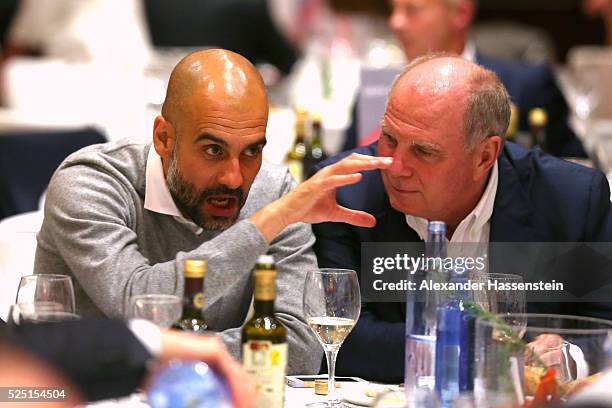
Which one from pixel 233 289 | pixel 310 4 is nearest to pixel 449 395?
pixel 233 289

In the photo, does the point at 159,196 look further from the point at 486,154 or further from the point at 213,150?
the point at 486,154

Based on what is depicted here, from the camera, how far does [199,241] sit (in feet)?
7.93

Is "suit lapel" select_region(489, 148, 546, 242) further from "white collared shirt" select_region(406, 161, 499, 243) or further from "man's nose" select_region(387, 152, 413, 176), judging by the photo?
"man's nose" select_region(387, 152, 413, 176)

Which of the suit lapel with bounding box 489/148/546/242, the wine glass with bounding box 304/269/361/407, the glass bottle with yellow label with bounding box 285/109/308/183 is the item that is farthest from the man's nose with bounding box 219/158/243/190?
the glass bottle with yellow label with bounding box 285/109/308/183

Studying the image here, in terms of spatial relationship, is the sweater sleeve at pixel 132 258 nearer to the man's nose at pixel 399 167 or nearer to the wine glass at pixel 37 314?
the man's nose at pixel 399 167

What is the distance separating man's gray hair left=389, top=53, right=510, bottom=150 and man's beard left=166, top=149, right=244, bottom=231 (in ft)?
1.83

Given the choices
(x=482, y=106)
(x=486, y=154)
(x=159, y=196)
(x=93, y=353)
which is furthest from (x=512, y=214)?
(x=93, y=353)

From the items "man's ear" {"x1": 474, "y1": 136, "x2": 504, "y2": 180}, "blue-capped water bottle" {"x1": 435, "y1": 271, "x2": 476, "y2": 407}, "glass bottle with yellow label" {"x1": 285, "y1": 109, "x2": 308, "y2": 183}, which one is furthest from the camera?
"glass bottle with yellow label" {"x1": 285, "y1": 109, "x2": 308, "y2": 183}

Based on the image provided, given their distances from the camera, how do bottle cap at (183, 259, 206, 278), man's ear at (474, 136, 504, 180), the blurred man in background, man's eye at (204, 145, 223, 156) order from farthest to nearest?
1. the blurred man in background
2. man's ear at (474, 136, 504, 180)
3. man's eye at (204, 145, 223, 156)
4. bottle cap at (183, 259, 206, 278)

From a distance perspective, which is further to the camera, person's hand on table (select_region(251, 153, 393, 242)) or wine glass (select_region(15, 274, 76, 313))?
person's hand on table (select_region(251, 153, 393, 242))

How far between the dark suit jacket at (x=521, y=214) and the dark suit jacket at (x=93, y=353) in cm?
104

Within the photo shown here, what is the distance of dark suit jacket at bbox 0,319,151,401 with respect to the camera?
1.46 m

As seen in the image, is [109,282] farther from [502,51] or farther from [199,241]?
[502,51]

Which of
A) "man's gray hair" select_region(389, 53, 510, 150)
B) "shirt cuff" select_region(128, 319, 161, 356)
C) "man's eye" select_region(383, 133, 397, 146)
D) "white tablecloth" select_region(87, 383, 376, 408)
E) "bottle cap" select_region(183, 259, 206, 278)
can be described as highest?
"man's gray hair" select_region(389, 53, 510, 150)
